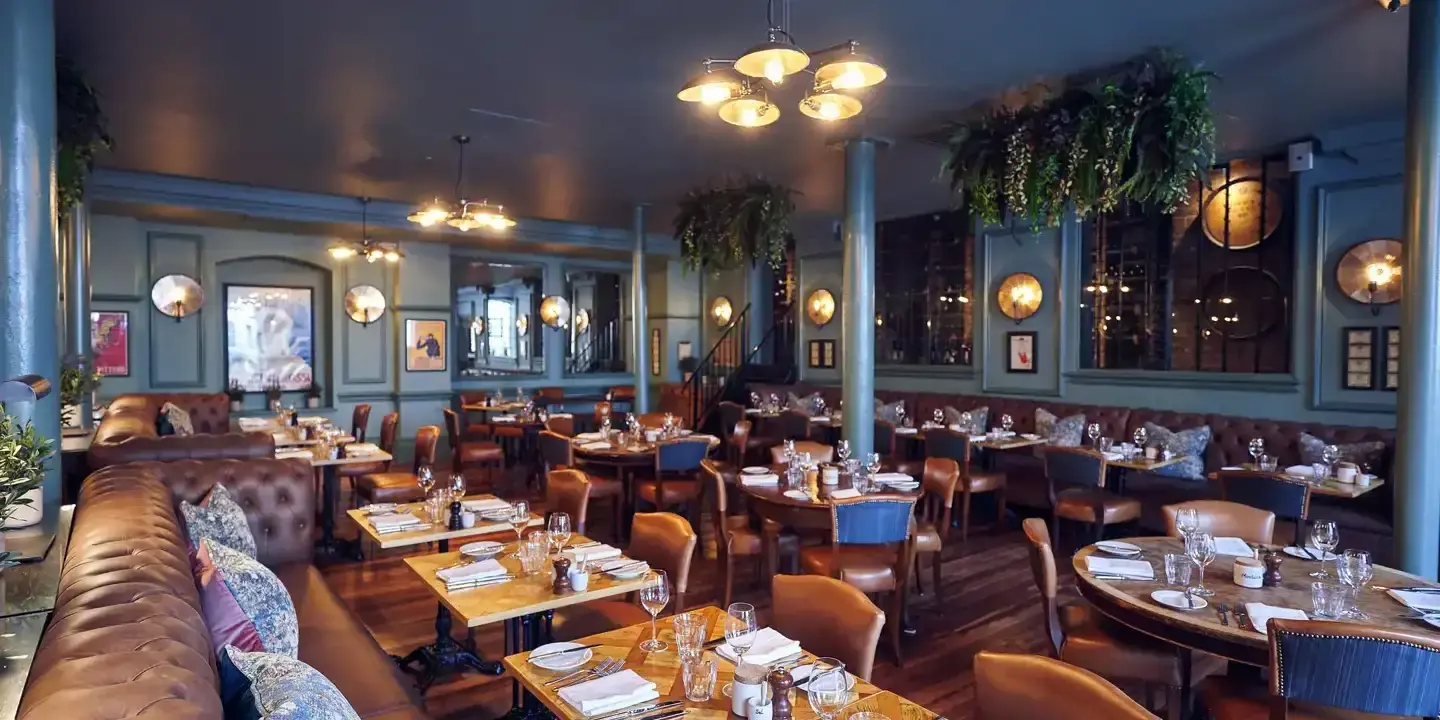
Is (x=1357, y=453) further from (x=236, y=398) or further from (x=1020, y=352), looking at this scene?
(x=236, y=398)

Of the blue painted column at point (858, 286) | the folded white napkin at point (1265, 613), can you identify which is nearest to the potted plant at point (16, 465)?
the folded white napkin at point (1265, 613)

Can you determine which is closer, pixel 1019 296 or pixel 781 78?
pixel 781 78

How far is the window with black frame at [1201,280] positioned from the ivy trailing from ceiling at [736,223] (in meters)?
3.39

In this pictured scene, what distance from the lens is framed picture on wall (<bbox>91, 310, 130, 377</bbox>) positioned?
920cm

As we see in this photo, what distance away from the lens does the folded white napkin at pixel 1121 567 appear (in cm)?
297

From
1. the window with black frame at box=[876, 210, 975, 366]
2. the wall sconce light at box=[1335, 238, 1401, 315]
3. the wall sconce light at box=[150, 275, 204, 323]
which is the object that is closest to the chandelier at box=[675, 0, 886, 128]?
the wall sconce light at box=[1335, 238, 1401, 315]

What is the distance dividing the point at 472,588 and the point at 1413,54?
5054 millimetres

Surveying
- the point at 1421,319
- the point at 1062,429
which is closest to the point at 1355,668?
the point at 1421,319

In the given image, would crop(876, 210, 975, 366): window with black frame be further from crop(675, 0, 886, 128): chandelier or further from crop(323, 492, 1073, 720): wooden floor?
crop(675, 0, 886, 128): chandelier

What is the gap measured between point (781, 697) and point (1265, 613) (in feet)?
5.78

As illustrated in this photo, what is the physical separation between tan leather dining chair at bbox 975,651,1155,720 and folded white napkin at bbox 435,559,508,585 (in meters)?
1.84

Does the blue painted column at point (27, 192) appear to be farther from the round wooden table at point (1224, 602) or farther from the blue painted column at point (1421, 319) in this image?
the blue painted column at point (1421, 319)

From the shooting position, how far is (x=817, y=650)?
7.98ft

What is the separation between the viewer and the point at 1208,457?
6.80m
